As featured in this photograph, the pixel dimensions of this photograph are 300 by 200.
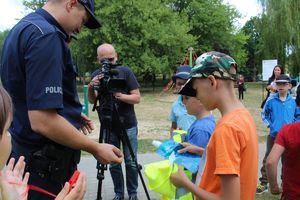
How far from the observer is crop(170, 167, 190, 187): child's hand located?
234 cm

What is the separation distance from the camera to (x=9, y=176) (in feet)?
6.30

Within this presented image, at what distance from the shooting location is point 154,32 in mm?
34562

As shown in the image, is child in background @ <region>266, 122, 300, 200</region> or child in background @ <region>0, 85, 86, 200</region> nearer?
child in background @ <region>0, 85, 86, 200</region>

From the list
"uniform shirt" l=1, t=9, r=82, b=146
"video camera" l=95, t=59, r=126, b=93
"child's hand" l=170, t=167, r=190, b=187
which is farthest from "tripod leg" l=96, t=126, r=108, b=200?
"child's hand" l=170, t=167, r=190, b=187

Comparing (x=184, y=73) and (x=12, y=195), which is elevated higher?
(x=184, y=73)

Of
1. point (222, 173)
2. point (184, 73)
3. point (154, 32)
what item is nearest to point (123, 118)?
point (184, 73)

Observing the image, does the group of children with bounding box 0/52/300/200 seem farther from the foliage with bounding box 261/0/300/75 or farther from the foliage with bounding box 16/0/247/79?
the foliage with bounding box 16/0/247/79

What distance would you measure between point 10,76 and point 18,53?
15 cm

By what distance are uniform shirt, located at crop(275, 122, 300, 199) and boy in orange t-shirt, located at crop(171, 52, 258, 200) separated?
2.52ft

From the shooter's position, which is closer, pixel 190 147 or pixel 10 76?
pixel 10 76

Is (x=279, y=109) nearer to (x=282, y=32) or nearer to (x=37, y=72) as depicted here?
(x=37, y=72)

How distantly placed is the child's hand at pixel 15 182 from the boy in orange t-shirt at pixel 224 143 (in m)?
0.86

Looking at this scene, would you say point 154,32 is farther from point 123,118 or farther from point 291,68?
point 123,118

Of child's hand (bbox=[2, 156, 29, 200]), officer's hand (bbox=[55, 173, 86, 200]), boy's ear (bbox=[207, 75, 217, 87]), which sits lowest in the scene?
officer's hand (bbox=[55, 173, 86, 200])
